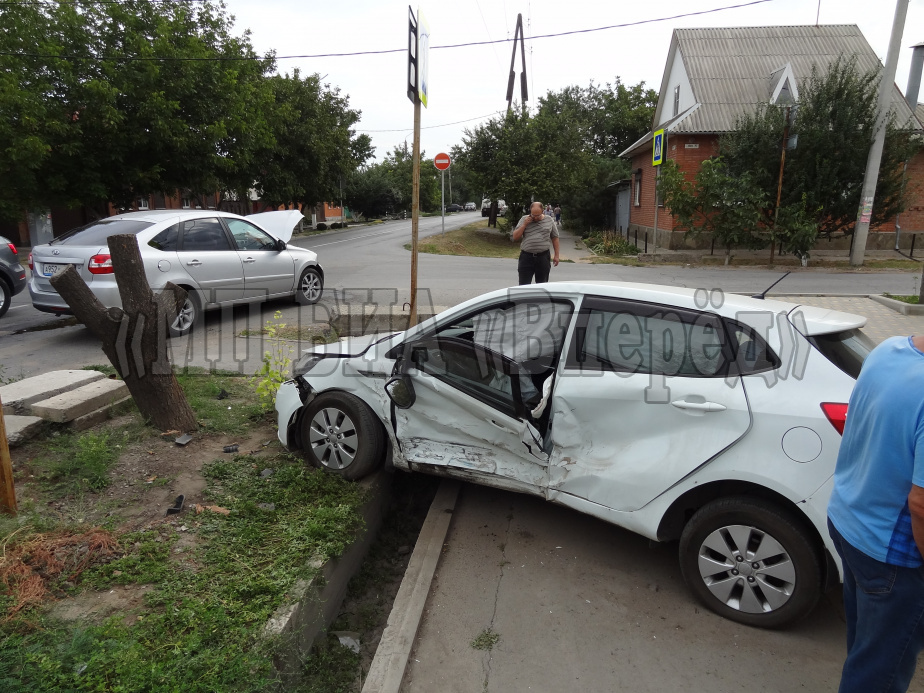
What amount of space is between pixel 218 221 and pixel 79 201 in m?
10.2

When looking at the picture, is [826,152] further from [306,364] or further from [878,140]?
[306,364]

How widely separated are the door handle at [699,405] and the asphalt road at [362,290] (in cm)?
507

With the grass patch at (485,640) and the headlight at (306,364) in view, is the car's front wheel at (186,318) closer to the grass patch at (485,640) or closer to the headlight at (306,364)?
the headlight at (306,364)

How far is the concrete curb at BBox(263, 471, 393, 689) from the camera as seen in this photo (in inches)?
110

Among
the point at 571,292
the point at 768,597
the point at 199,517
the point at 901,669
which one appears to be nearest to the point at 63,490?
the point at 199,517

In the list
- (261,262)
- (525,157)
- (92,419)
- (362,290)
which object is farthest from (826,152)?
(92,419)

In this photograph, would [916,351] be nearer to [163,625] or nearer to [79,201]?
Answer: [163,625]

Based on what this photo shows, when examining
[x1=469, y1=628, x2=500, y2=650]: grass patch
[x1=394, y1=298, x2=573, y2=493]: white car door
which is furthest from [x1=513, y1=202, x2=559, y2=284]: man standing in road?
[x1=469, y1=628, x2=500, y2=650]: grass patch

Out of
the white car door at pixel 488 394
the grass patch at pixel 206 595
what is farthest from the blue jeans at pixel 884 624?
the grass patch at pixel 206 595

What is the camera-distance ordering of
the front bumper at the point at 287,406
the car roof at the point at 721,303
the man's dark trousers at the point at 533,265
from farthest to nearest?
the man's dark trousers at the point at 533,265 < the front bumper at the point at 287,406 < the car roof at the point at 721,303

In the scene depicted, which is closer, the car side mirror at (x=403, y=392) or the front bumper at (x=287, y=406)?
the car side mirror at (x=403, y=392)

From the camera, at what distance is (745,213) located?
1697 cm

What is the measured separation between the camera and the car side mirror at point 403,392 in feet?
13.5

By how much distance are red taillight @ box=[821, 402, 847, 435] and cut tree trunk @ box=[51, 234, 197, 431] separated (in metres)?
4.13
